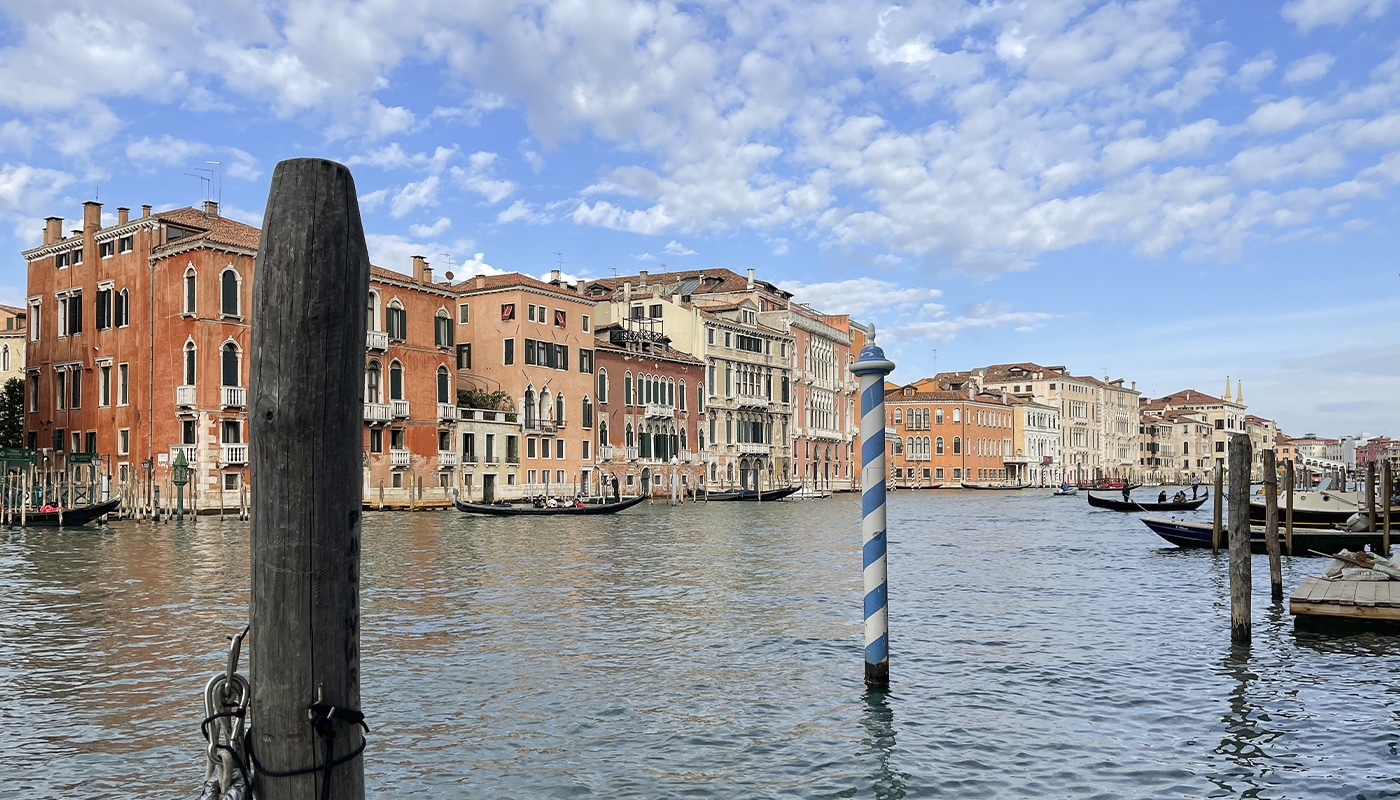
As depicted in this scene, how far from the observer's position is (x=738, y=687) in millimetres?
7516

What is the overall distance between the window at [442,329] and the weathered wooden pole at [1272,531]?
26184mm

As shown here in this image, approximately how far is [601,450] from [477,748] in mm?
35033

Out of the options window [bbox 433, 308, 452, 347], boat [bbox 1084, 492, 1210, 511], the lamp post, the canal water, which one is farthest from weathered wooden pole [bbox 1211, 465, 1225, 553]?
window [bbox 433, 308, 452, 347]

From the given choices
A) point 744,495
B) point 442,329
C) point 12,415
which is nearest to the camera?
point 442,329

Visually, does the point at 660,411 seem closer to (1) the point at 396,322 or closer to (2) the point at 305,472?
(1) the point at 396,322

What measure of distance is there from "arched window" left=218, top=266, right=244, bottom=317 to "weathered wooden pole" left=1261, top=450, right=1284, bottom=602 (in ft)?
78.5

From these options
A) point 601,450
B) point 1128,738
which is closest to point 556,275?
point 601,450

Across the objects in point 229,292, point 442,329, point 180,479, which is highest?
point 229,292

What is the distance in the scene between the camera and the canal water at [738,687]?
5535 millimetres

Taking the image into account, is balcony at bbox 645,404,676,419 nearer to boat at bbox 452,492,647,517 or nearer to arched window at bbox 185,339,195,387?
boat at bbox 452,492,647,517

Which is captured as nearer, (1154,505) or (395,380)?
(395,380)

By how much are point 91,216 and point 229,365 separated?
6395 millimetres

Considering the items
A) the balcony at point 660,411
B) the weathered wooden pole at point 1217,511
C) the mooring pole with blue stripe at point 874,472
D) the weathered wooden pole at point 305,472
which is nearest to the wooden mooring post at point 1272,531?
the weathered wooden pole at point 1217,511

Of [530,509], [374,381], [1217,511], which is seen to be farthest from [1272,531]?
[374,381]
